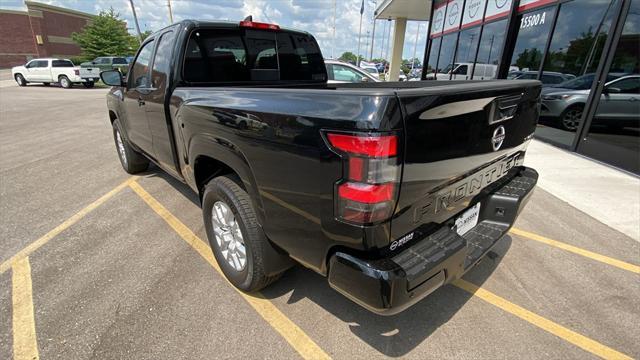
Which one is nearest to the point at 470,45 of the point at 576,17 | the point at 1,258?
the point at 576,17

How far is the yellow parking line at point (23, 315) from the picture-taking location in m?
2.10

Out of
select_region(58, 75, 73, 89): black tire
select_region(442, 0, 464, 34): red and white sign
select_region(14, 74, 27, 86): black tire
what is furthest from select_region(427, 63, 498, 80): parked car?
select_region(14, 74, 27, 86): black tire

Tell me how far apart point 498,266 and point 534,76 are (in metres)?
7.81

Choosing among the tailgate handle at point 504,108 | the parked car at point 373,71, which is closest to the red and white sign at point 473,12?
the parked car at point 373,71

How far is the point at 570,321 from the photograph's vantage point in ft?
7.88

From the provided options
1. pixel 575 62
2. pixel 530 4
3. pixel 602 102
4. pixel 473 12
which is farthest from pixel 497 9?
pixel 602 102

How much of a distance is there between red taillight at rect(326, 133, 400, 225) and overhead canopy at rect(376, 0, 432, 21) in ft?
61.2

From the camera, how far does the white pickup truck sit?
69.0ft

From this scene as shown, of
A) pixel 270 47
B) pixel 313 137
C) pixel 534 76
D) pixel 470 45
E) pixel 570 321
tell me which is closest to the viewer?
pixel 313 137

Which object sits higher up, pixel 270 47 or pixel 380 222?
pixel 270 47

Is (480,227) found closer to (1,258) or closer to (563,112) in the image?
(1,258)

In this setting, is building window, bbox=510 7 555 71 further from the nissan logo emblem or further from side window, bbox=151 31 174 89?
side window, bbox=151 31 174 89

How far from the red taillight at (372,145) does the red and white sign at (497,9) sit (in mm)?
10726

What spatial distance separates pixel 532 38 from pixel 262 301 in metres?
9.93
